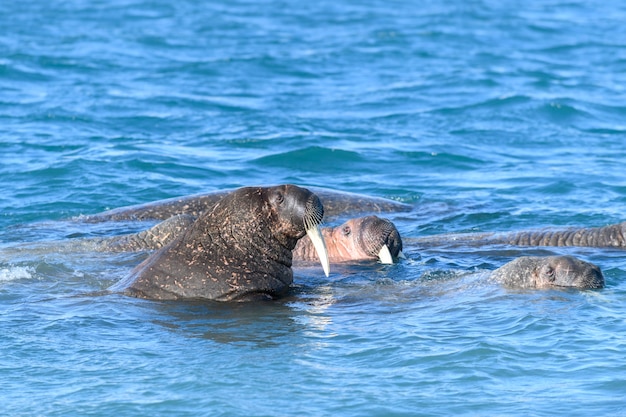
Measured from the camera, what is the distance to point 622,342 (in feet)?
27.7

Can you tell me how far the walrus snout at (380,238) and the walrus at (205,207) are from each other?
7.91 ft

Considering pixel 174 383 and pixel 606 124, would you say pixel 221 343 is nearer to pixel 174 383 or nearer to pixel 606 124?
pixel 174 383

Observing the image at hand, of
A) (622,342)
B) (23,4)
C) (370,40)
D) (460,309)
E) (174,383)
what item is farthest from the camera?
(23,4)

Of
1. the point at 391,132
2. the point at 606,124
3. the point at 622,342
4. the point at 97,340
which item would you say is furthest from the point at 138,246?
the point at 606,124

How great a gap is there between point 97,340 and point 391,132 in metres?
12.0

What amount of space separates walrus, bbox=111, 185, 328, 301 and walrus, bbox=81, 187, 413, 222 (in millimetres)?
4038

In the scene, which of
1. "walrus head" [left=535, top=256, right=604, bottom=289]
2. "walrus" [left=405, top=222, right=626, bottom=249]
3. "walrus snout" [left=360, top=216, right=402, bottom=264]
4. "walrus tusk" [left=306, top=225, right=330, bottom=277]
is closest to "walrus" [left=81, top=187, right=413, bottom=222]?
"walrus" [left=405, top=222, right=626, bottom=249]

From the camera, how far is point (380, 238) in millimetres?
11664

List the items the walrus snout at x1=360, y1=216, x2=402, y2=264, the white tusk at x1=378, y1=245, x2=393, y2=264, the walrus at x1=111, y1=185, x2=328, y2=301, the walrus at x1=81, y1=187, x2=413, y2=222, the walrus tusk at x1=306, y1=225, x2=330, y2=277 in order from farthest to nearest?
1. the walrus at x1=81, y1=187, x2=413, y2=222
2. the walrus snout at x1=360, y1=216, x2=402, y2=264
3. the white tusk at x1=378, y1=245, x2=393, y2=264
4. the walrus at x1=111, y1=185, x2=328, y2=301
5. the walrus tusk at x1=306, y1=225, x2=330, y2=277

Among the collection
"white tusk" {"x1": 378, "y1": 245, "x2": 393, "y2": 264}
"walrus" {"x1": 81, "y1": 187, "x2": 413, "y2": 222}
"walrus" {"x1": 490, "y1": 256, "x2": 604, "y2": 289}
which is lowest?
"walrus" {"x1": 81, "y1": 187, "x2": 413, "y2": 222}

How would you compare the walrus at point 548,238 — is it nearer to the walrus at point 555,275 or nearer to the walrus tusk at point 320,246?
the walrus at point 555,275

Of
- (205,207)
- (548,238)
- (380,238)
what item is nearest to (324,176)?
(205,207)

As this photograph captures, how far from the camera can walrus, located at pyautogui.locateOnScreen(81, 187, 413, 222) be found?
14.1 m

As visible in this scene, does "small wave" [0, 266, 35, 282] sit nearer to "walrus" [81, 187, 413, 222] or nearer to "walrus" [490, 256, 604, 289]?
"walrus" [81, 187, 413, 222]
